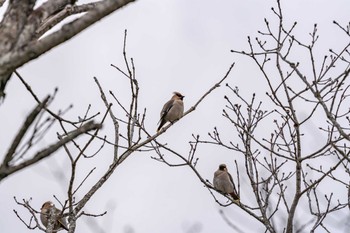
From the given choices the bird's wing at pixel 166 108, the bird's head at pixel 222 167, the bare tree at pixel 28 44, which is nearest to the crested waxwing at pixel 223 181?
the bird's head at pixel 222 167

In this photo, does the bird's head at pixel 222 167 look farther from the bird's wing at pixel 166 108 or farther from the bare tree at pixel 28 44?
the bare tree at pixel 28 44

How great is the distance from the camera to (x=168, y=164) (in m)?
6.52

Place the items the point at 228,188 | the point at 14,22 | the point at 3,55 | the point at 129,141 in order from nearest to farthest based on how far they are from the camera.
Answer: the point at 3,55, the point at 14,22, the point at 129,141, the point at 228,188

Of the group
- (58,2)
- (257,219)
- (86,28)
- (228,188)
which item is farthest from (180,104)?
(86,28)

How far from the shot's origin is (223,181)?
33.4ft

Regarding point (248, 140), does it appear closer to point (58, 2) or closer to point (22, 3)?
point (58, 2)

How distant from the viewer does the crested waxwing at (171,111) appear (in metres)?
11.0

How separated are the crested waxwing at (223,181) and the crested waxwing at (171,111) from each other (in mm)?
1377

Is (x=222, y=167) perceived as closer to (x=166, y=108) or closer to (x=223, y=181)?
(x=223, y=181)

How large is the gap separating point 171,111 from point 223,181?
6.17ft

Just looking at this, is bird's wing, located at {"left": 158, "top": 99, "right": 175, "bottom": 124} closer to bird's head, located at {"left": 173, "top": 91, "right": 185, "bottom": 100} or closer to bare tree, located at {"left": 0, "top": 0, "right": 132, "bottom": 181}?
bird's head, located at {"left": 173, "top": 91, "right": 185, "bottom": 100}

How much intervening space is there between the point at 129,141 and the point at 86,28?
3241 millimetres

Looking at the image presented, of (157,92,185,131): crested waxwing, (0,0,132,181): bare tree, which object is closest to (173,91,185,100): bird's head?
(157,92,185,131): crested waxwing

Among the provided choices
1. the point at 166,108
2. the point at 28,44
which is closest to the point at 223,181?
the point at 166,108
